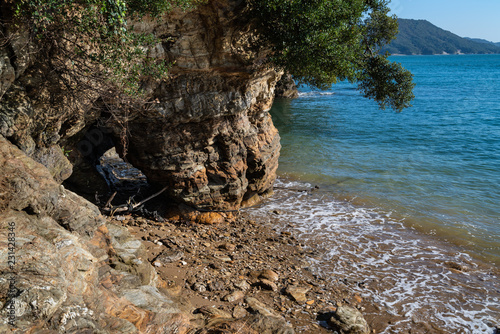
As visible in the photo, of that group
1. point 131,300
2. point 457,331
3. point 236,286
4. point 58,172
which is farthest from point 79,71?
point 457,331

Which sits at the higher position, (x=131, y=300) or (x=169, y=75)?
(x=169, y=75)

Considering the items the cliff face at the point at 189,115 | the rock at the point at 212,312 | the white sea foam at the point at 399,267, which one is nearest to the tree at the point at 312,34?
the cliff face at the point at 189,115

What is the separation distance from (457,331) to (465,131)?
24932 millimetres

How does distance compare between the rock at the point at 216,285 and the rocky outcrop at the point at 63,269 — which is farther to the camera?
the rock at the point at 216,285

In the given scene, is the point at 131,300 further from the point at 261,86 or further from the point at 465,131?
the point at 465,131

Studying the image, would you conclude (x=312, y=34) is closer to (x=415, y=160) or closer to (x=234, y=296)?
(x=234, y=296)

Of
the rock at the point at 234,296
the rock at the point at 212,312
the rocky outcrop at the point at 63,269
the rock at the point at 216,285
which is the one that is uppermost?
the rocky outcrop at the point at 63,269

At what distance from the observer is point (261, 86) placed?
1345 cm

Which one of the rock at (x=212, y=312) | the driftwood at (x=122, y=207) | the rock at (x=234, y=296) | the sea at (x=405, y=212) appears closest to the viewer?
the rock at (x=212, y=312)

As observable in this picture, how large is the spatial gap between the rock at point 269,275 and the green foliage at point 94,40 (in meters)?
5.89

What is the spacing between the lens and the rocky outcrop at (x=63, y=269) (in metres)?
4.42

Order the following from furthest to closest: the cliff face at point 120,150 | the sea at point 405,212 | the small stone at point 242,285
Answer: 1. the sea at point 405,212
2. the small stone at point 242,285
3. the cliff face at point 120,150

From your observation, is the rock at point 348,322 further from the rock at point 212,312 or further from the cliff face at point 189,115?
the cliff face at point 189,115

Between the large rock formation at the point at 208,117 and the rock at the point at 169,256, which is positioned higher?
the large rock formation at the point at 208,117
